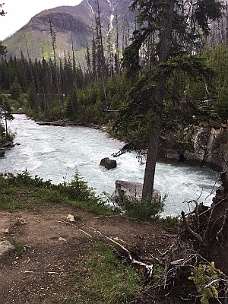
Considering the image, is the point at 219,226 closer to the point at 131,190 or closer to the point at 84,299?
the point at 84,299

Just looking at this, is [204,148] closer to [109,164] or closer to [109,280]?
[109,164]

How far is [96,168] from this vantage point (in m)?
18.0

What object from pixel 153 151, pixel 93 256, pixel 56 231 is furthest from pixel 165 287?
pixel 153 151

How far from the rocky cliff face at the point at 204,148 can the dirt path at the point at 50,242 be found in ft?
30.6

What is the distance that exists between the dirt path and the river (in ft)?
12.7

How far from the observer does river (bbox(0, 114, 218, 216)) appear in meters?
14.4

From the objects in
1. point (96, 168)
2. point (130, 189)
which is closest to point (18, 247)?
point (130, 189)

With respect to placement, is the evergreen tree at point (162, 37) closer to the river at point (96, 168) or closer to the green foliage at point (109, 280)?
the river at point (96, 168)

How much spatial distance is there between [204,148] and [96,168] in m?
6.48

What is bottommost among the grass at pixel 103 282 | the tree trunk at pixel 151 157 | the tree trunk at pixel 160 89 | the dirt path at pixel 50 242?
the dirt path at pixel 50 242

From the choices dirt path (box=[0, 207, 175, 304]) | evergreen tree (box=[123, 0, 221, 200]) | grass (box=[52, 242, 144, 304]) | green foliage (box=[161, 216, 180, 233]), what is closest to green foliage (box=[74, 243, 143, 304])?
grass (box=[52, 242, 144, 304])

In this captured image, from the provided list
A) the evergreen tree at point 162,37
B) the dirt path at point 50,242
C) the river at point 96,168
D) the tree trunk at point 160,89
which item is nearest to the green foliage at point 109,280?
the dirt path at point 50,242

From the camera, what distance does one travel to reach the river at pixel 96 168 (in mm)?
14398

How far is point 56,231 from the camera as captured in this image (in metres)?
7.60
